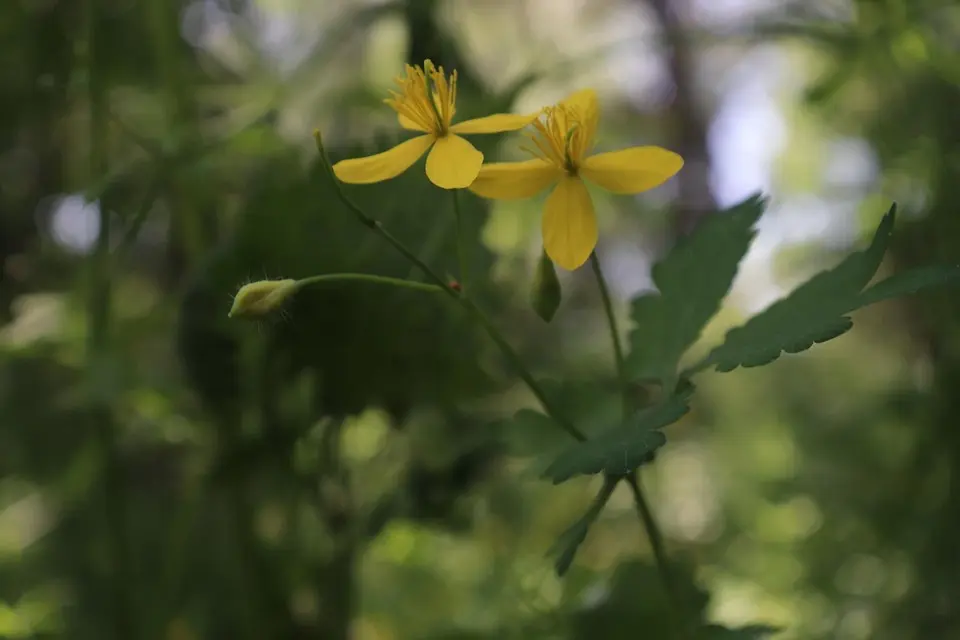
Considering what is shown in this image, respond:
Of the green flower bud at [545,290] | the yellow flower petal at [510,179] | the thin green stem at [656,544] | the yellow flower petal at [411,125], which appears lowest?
the thin green stem at [656,544]

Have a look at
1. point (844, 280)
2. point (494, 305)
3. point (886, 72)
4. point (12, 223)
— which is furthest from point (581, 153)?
point (12, 223)

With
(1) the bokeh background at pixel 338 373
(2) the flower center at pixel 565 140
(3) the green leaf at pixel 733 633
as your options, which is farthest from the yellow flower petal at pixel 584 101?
(3) the green leaf at pixel 733 633

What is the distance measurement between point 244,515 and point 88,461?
20 centimetres

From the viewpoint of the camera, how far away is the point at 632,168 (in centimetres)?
33

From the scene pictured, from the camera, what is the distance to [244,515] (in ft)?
1.82

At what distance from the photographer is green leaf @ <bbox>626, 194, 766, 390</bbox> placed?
0.37m

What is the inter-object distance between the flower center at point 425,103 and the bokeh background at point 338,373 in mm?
100

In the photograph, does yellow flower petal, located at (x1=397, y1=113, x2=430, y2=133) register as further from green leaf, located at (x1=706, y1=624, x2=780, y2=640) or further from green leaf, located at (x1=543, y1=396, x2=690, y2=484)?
green leaf, located at (x1=706, y1=624, x2=780, y2=640)

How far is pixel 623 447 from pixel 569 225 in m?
0.10

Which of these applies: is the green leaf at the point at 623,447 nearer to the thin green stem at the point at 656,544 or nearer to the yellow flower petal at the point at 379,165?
the thin green stem at the point at 656,544

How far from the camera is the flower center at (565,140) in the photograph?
1.10 feet

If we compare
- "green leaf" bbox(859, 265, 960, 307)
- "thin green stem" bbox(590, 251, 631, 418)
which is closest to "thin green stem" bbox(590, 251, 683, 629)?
"thin green stem" bbox(590, 251, 631, 418)

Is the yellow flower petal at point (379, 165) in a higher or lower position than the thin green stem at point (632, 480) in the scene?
higher

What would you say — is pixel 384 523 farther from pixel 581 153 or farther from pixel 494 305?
pixel 581 153
